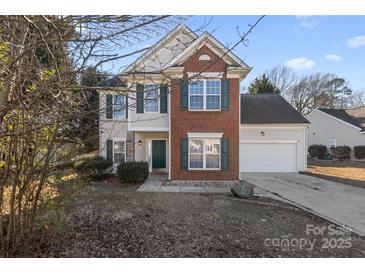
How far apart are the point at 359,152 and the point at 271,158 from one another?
44.1 ft

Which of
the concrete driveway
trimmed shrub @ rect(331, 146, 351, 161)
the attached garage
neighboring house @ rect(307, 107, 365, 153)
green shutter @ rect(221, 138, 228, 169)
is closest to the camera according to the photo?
the concrete driveway

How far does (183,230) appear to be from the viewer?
18.0 feet

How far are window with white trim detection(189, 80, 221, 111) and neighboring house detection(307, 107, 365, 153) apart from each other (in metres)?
20.7

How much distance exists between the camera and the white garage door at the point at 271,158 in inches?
691

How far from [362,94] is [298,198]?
4690cm

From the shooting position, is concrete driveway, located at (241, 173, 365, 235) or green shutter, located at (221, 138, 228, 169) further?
green shutter, located at (221, 138, 228, 169)

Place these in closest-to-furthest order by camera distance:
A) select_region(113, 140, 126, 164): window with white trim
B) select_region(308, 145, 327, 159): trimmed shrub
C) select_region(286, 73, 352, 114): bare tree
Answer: select_region(113, 140, 126, 164): window with white trim
select_region(308, 145, 327, 159): trimmed shrub
select_region(286, 73, 352, 114): bare tree

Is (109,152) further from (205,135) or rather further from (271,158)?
(271,158)

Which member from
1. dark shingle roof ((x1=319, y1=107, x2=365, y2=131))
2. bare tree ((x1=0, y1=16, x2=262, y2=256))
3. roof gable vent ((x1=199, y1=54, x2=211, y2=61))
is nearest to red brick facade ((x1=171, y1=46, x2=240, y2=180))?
roof gable vent ((x1=199, y1=54, x2=211, y2=61))

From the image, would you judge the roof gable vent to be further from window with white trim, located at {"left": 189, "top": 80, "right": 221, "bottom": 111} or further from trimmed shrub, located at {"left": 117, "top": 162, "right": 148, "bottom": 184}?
trimmed shrub, located at {"left": 117, "top": 162, "right": 148, "bottom": 184}

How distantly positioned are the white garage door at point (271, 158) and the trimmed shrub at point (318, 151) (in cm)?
1207

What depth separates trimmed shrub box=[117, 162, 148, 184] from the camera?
1272 cm

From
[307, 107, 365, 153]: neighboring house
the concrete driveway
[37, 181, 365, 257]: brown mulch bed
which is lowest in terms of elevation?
the concrete driveway

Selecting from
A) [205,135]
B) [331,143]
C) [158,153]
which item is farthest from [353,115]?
[205,135]
